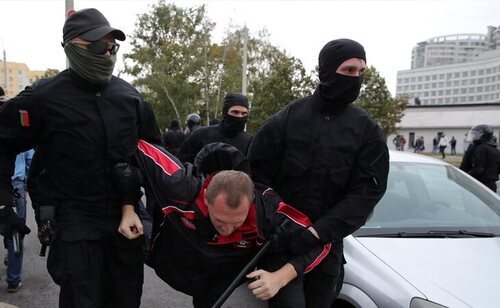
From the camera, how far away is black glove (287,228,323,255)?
1898 mm

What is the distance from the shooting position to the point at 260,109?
20.5 metres

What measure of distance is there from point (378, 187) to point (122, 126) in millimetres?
1225

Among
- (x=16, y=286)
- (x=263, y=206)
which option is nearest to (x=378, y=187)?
(x=263, y=206)

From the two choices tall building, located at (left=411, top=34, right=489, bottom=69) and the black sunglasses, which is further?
tall building, located at (left=411, top=34, right=489, bottom=69)

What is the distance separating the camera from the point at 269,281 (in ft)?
5.90

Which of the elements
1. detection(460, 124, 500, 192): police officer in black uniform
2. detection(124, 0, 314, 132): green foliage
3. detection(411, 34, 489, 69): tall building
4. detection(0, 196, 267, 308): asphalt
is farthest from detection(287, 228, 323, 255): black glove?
detection(411, 34, 489, 69): tall building

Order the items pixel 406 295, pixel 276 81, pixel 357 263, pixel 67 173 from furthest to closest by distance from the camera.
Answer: pixel 276 81 < pixel 357 263 < pixel 406 295 < pixel 67 173

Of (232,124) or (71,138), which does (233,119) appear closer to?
(232,124)

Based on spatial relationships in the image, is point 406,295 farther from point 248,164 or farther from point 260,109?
point 260,109

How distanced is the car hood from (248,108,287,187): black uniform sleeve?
0.89m

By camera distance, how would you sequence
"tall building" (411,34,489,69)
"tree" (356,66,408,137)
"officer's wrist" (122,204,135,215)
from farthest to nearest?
"tall building" (411,34,489,69) < "tree" (356,66,408,137) < "officer's wrist" (122,204,135,215)

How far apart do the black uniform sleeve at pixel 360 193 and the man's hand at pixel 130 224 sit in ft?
2.68

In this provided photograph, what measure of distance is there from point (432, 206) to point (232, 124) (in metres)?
2.12

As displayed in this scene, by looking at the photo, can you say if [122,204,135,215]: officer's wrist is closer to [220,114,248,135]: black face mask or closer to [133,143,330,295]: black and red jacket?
[133,143,330,295]: black and red jacket
